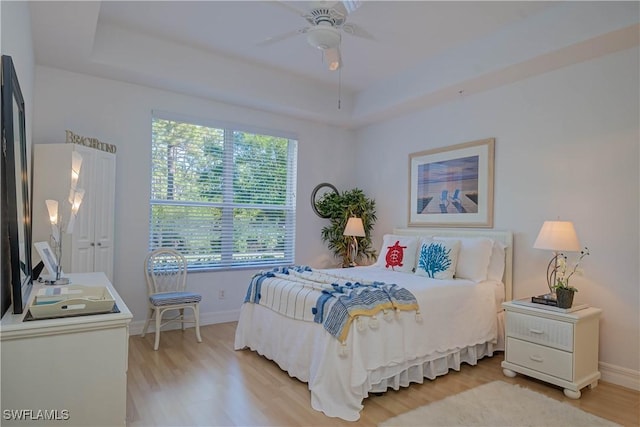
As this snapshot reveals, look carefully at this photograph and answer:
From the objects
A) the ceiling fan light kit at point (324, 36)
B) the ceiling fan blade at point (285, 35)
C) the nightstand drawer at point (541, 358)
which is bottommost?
the nightstand drawer at point (541, 358)

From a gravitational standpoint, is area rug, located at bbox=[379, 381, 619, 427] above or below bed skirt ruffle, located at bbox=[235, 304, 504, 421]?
below

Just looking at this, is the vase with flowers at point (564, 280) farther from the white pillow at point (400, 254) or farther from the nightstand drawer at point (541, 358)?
the white pillow at point (400, 254)

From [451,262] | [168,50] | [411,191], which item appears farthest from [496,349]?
[168,50]

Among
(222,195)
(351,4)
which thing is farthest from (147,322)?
(351,4)

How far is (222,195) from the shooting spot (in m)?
4.75

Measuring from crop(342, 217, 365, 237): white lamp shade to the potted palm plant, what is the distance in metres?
0.38

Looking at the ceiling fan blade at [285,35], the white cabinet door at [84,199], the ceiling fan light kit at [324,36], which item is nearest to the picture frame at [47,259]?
the white cabinet door at [84,199]

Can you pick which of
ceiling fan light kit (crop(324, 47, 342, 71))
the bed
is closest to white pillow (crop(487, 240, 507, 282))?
the bed

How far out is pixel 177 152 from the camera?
4.44 m

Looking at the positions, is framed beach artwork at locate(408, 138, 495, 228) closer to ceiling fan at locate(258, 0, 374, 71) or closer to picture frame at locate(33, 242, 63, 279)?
ceiling fan at locate(258, 0, 374, 71)

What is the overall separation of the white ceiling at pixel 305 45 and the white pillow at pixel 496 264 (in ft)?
5.61

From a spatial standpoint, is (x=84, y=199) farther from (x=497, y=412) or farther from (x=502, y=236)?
(x=502, y=236)

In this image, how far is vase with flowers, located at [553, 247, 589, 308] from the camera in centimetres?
296

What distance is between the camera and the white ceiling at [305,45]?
301cm
